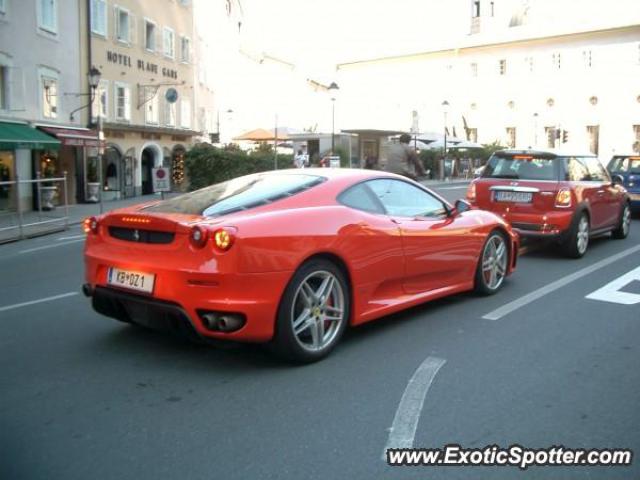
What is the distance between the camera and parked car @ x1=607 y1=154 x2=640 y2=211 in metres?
15.5

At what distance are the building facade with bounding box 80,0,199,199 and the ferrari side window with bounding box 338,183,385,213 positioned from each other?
67.2 ft

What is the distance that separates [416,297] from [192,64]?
101ft

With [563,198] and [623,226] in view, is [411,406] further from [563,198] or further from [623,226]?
[623,226]

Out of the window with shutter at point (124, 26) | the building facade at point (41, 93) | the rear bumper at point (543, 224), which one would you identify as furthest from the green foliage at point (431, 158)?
the rear bumper at point (543, 224)

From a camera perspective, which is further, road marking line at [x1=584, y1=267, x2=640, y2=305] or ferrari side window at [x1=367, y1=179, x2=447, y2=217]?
road marking line at [x1=584, y1=267, x2=640, y2=305]

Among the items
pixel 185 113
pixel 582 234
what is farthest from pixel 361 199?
pixel 185 113

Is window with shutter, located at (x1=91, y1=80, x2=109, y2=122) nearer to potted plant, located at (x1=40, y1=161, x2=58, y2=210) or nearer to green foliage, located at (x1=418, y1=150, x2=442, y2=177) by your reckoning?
potted plant, located at (x1=40, y1=161, x2=58, y2=210)

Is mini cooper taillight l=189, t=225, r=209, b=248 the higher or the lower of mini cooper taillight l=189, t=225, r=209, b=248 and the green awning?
the lower

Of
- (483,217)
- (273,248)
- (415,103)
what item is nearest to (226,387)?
(273,248)

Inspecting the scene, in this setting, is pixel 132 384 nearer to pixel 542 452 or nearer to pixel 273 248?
pixel 273 248

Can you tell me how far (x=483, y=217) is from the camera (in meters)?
6.82

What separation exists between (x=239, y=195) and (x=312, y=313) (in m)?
1.13

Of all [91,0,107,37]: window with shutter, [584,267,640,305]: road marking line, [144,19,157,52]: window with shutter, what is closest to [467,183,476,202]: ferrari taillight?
[584,267,640,305]: road marking line

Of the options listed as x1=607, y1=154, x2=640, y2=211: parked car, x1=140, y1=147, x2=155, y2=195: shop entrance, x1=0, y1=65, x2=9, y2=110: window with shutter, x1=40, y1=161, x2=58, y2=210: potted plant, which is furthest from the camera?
x1=140, y1=147, x2=155, y2=195: shop entrance
